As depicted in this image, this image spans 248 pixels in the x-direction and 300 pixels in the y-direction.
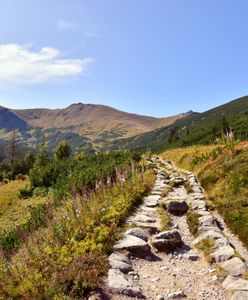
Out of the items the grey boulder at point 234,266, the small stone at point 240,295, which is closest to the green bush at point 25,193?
the grey boulder at point 234,266

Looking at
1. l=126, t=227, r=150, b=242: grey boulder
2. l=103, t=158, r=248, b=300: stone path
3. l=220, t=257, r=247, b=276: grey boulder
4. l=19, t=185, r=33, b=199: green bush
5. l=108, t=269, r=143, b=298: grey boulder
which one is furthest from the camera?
l=19, t=185, r=33, b=199: green bush

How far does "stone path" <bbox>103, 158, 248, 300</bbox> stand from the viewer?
8398 millimetres

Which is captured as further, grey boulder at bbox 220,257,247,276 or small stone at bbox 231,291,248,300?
grey boulder at bbox 220,257,247,276

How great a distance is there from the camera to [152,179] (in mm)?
23391

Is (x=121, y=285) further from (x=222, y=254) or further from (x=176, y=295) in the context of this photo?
(x=222, y=254)

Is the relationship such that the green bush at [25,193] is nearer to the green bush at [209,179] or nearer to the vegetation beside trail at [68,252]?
the vegetation beside trail at [68,252]

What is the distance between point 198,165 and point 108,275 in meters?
20.6

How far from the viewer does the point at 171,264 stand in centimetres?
1057

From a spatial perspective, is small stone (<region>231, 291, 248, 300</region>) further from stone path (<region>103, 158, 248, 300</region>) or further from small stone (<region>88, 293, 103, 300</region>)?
small stone (<region>88, 293, 103, 300</region>)

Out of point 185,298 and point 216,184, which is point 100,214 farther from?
point 216,184

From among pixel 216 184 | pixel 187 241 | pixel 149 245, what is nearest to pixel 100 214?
pixel 149 245

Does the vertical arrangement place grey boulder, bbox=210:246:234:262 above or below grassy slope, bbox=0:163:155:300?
below

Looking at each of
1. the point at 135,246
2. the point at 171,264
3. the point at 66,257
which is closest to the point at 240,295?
the point at 171,264

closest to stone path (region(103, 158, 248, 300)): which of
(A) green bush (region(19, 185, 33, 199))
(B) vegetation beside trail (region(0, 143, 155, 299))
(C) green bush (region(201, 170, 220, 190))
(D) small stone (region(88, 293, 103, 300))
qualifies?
(D) small stone (region(88, 293, 103, 300))
